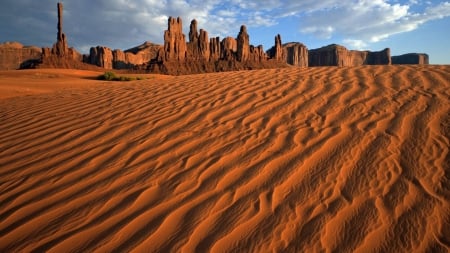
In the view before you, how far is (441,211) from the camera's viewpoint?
6.94 feet

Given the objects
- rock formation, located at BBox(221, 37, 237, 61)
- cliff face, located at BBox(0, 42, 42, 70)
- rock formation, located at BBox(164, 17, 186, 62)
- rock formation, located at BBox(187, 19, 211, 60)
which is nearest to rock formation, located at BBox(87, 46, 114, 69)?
cliff face, located at BBox(0, 42, 42, 70)

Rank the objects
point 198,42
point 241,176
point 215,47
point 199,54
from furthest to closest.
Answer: point 215,47, point 198,42, point 199,54, point 241,176

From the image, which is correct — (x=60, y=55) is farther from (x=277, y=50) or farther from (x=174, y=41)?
(x=277, y=50)

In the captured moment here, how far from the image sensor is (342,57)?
111 m

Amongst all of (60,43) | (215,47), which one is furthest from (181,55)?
(60,43)

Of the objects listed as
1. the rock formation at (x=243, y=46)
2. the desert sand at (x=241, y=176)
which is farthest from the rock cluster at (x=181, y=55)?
the desert sand at (x=241, y=176)

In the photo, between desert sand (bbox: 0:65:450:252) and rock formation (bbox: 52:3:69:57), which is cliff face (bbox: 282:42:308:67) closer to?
rock formation (bbox: 52:3:69:57)

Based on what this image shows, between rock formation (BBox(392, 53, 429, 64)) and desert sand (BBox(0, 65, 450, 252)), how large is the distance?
414ft

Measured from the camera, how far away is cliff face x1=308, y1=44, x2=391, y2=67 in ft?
356

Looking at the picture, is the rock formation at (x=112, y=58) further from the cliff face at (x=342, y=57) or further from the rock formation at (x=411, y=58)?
the rock formation at (x=411, y=58)

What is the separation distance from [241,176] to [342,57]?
389 feet

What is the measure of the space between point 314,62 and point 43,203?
118221mm

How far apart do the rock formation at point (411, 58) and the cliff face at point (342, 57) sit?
11.0 meters

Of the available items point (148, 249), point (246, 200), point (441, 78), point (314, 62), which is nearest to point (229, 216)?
point (246, 200)
